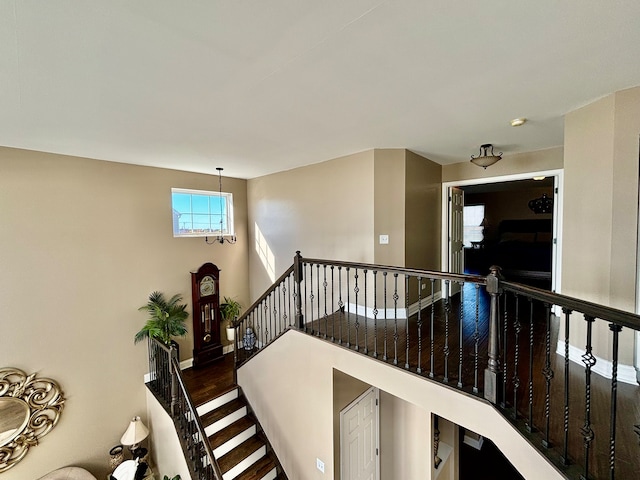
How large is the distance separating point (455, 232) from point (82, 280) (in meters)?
5.97

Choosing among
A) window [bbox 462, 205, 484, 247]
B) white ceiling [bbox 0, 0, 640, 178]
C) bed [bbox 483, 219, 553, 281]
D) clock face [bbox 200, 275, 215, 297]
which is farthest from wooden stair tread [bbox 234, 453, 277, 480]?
window [bbox 462, 205, 484, 247]

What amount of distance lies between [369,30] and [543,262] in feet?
23.6

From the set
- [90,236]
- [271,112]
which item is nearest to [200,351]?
[90,236]

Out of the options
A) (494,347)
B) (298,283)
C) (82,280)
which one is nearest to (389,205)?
(298,283)

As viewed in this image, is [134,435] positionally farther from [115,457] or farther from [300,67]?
[300,67]

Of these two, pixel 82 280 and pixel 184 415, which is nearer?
pixel 184 415

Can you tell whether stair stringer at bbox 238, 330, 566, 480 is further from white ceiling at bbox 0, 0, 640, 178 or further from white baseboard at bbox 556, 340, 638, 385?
white ceiling at bbox 0, 0, 640, 178

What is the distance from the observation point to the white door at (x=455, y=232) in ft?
16.0

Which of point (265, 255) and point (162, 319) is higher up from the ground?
point (265, 255)

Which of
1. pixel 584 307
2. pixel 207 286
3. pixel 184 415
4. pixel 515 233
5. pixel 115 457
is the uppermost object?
pixel 515 233

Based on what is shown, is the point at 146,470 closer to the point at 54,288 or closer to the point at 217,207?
the point at 54,288

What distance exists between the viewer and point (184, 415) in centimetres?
348

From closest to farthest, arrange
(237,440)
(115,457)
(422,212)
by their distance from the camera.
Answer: (237,440) < (115,457) < (422,212)

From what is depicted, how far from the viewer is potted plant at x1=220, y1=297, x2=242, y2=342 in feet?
17.5
